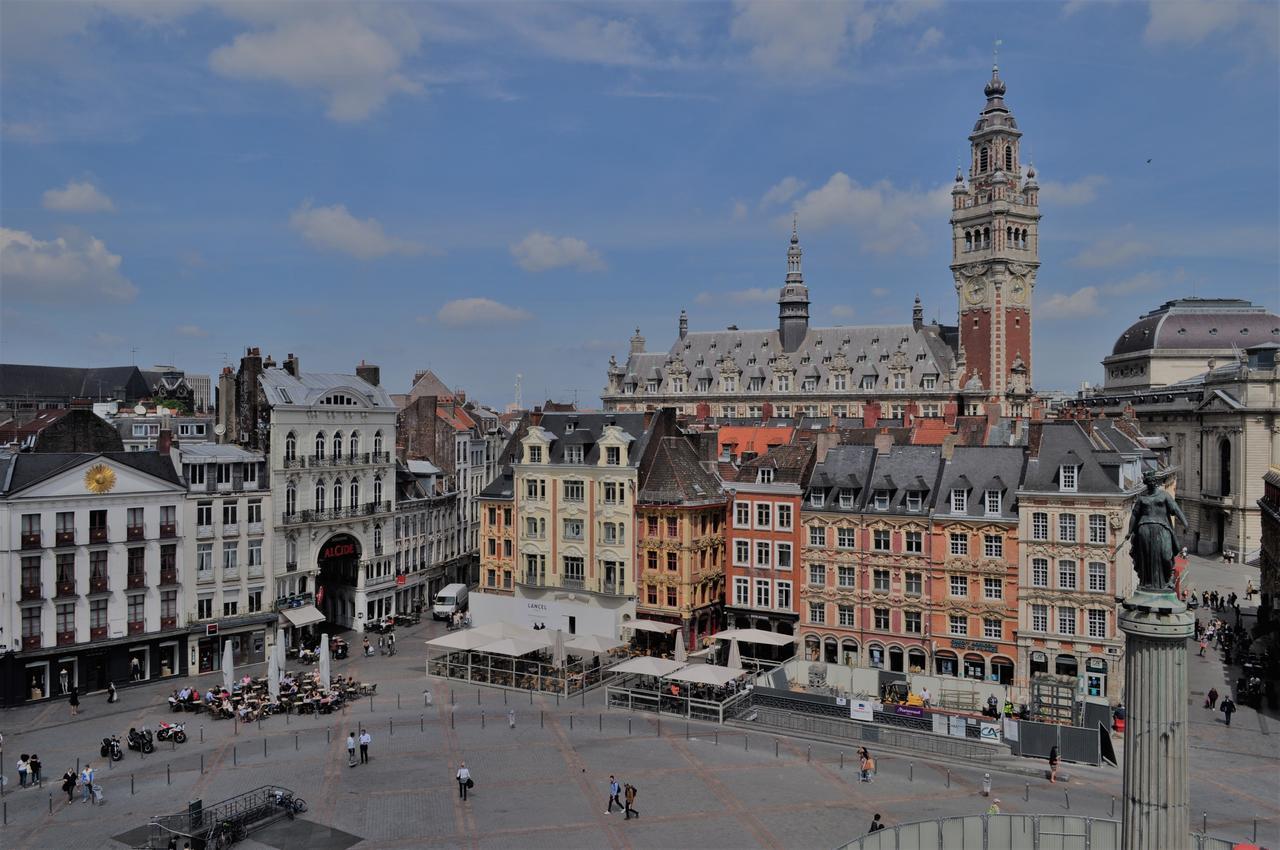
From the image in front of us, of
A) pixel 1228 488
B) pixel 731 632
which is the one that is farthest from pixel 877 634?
pixel 1228 488

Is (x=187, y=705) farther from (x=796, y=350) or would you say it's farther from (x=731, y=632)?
(x=796, y=350)

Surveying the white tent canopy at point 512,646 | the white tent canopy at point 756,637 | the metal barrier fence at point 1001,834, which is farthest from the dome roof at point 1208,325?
the metal barrier fence at point 1001,834

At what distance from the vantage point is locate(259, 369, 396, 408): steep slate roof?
6469 centimetres

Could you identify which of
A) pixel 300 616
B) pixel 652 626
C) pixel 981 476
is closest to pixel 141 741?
pixel 300 616

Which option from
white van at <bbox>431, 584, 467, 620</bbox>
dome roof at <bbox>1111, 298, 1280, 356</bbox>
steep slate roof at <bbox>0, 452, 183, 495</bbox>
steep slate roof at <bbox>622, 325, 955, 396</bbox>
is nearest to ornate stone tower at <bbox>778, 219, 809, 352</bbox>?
steep slate roof at <bbox>622, 325, 955, 396</bbox>

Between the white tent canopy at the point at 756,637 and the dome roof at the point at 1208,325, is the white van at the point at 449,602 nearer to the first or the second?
the white tent canopy at the point at 756,637

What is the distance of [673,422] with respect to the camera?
69.3 m

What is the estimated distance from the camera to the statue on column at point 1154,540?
1923cm

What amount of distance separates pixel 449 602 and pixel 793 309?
80771 mm

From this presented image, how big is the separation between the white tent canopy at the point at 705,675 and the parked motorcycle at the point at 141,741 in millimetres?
23234

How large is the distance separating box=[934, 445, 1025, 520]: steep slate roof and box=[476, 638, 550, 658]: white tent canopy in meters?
23.5

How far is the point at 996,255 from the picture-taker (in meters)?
126

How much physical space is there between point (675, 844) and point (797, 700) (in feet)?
52.9

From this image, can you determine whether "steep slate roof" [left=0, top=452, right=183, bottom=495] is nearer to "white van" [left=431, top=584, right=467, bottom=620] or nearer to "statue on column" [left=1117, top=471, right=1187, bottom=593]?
"white van" [left=431, top=584, right=467, bottom=620]
